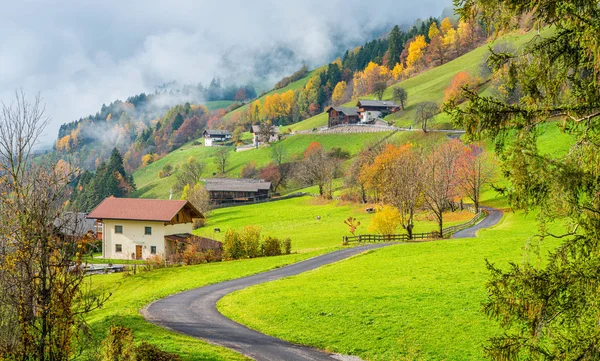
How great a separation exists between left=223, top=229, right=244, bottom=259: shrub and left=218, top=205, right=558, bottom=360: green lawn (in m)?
13.3

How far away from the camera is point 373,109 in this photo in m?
158

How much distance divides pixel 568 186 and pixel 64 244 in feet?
38.7

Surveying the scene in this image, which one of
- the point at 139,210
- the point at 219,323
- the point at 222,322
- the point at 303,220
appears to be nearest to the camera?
the point at 219,323

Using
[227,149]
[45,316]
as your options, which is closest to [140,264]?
[45,316]

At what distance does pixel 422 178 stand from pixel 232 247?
22.8 meters

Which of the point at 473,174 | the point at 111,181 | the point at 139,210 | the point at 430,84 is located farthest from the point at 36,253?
the point at 430,84

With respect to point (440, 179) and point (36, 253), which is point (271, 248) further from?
point (36, 253)

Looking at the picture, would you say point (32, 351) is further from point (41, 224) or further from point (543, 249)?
point (543, 249)

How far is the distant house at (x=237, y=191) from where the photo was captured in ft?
372

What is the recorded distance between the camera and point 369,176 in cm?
7944

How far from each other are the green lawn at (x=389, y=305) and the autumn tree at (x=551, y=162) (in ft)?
3.15

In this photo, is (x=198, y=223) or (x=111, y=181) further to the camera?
(x=111, y=181)

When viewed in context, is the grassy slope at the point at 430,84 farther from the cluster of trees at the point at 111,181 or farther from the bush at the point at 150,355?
the bush at the point at 150,355

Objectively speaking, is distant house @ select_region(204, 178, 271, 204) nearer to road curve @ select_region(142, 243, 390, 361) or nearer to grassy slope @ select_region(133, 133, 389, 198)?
grassy slope @ select_region(133, 133, 389, 198)
